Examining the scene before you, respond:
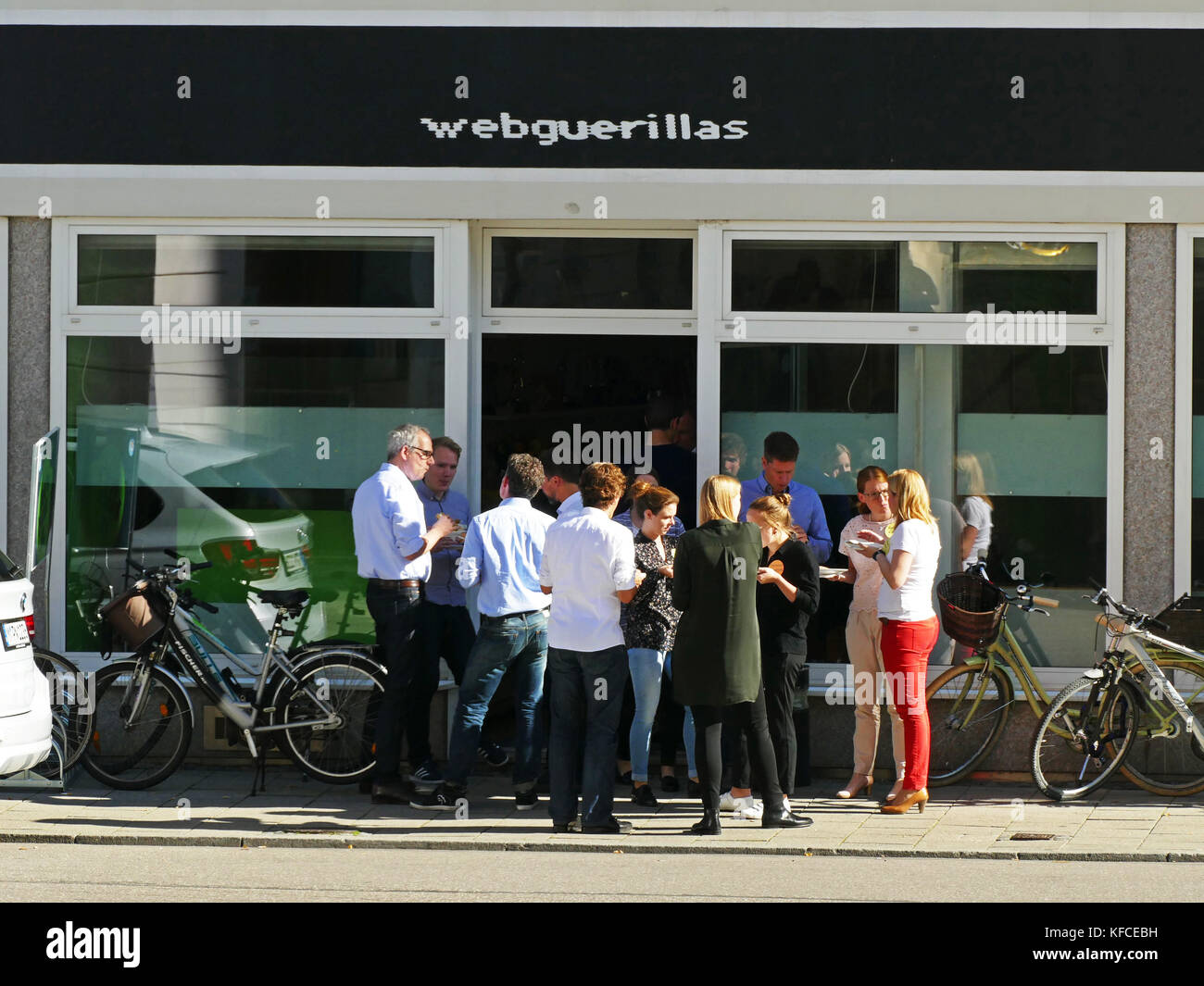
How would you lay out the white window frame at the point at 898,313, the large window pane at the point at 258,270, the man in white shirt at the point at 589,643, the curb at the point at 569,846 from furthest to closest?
1. the large window pane at the point at 258,270
2. the white window frame at the point at 898,313
3. the man in white shirt at the point at 589,643
4. the curb at the point at 569,846

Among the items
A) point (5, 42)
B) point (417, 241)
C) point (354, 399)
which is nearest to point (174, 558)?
point (354, 399)

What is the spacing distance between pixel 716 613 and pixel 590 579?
0.67m

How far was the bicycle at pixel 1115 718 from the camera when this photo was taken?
898 cm

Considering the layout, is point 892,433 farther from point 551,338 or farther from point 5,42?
point 5,42

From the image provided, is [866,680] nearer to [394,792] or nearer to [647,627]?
[647,627]

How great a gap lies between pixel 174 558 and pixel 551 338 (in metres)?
2.83

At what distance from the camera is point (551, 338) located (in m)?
10.2

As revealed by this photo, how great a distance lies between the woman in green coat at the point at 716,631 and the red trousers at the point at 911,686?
96 centimetres

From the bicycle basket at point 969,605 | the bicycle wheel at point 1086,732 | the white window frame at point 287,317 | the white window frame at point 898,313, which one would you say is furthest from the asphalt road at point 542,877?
the white window frame at point 898,313

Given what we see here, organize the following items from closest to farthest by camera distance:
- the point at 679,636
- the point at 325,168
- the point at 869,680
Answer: the point at 679,636 < the point at 869,680 < the point at 325,168

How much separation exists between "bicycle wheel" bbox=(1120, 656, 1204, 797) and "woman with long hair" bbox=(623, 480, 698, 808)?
2623 mm

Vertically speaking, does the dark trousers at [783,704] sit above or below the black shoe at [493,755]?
above

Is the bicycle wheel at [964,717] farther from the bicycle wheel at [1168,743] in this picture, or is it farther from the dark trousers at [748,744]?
the dark trousers at [748,744]

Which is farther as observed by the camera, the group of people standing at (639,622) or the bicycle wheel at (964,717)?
the bicycle wheel at (964,717)
